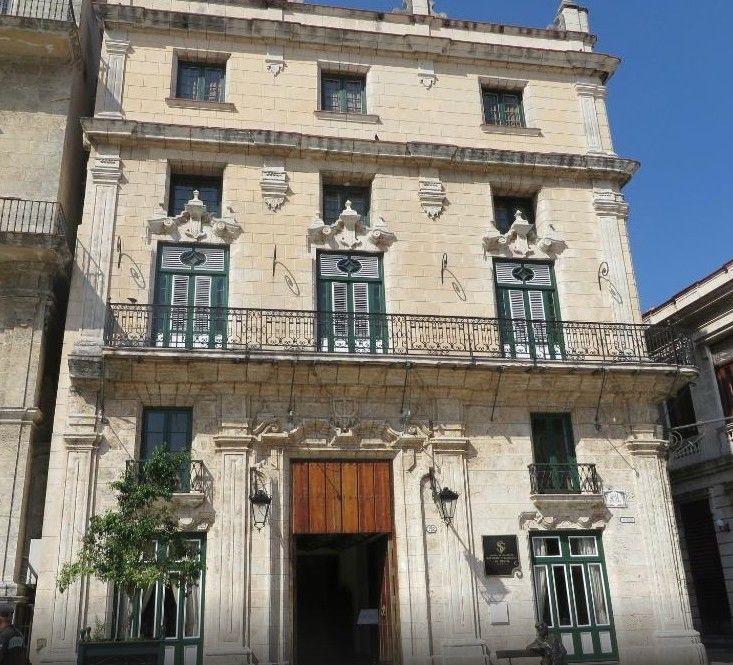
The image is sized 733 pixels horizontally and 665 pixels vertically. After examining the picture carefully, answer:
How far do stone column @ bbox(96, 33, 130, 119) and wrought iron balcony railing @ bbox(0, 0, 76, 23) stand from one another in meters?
0.98

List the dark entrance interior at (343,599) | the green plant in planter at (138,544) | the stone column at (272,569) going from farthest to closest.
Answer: the dark entrance interior at (343,599)
the stone column at (272,569)
the green plant in planter at (138,544)

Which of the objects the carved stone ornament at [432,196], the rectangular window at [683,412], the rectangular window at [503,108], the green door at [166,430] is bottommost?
the green door at [166,430]

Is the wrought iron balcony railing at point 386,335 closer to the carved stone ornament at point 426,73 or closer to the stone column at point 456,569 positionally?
the stone column at point 456,569

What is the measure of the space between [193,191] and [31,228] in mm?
3409

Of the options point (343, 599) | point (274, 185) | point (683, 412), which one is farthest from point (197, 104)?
point (683, 412)

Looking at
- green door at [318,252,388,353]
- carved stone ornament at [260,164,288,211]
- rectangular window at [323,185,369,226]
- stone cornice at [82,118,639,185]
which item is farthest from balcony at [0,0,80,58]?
green door at [318,252,388,353]

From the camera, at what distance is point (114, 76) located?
17.1 meters

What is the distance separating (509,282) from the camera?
17047mm

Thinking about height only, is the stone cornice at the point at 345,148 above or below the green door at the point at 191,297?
above

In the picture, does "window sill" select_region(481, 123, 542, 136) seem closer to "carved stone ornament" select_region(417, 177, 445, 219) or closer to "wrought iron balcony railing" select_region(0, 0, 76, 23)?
"carved stone ornament" select_region(417, 177, 445, 219)

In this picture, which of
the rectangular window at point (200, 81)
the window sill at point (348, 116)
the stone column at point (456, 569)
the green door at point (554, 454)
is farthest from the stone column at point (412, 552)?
the rectangular window at point (200, 81)

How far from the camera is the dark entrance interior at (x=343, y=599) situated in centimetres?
1526

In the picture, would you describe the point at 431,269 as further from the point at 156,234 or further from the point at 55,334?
the point at 55,334

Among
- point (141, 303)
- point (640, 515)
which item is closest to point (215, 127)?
point (141, 303)
